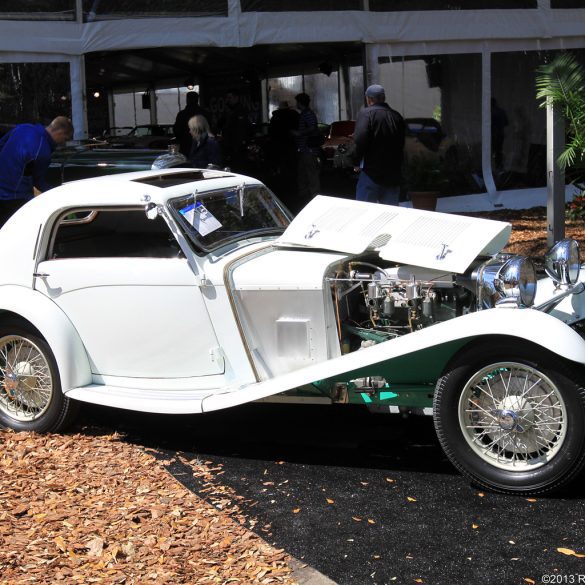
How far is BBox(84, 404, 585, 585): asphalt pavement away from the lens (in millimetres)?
3936

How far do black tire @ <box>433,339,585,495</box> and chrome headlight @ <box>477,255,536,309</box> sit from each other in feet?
1.39

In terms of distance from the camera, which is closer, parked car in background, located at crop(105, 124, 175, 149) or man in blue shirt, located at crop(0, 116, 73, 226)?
man in blue shirt, located at crop(0, 116, 73, 226)

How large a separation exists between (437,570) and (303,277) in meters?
1.83

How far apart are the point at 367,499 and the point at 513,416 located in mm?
841

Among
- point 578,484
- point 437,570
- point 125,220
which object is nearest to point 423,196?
point 125,220

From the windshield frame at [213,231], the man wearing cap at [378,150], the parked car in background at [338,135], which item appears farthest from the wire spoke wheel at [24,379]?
the parked car in background at [338,135]

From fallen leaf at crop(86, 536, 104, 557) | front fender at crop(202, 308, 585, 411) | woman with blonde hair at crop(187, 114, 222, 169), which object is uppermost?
woman with blonde hair at crop(187, 114, 222, 169)

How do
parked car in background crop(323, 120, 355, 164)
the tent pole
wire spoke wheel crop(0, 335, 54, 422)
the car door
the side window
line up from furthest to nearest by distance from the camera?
parked car in background crop(323, 120, 355, 164) < the tent pole < the side window < wire spoke wheel crop(0, 335, 54, 422) < the car door

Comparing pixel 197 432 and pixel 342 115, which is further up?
pixel 342 115

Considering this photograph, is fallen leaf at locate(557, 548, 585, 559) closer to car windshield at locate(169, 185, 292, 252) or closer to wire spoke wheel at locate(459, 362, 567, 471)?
wire spoke wheel at locate(459, 362, 567, 471)

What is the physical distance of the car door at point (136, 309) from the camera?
5344 millimetres

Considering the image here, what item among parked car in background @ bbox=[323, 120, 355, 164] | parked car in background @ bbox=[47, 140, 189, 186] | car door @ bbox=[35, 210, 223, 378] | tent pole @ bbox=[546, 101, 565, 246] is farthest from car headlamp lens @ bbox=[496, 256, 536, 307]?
parked car in background @ bbox=[323, 120, 355, 164]

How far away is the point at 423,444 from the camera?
5434 millimetres

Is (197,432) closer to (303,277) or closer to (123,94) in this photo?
(303,277)
